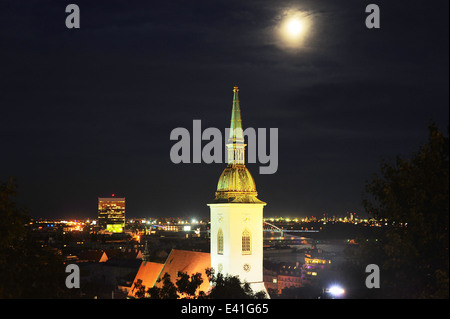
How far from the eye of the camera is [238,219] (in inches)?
1971

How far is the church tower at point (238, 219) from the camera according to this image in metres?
49.9

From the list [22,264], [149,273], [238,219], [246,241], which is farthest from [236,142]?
[22,264]

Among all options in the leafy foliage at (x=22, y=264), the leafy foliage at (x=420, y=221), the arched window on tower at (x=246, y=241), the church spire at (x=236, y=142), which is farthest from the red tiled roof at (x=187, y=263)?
the leafy foliage at (x=420, y=221)

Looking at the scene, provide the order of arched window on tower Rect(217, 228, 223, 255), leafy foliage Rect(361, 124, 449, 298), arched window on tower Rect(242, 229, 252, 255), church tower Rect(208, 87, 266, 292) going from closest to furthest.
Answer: leafy foliage Rect(361, 124, 449, 298), church tower Rect(208, 87, 266, 292), arched window on tower Rect(242, 229, 252, 255), arched window on tower Rect(217, 228, 223, 255)

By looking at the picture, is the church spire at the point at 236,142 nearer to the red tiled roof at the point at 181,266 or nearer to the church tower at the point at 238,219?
the church tower at the point at 238,219

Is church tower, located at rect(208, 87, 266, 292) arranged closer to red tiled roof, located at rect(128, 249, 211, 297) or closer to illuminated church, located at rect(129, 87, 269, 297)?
illuminated church, located at rect(129, 87, 269, 297)

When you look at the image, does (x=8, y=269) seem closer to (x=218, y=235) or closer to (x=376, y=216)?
(x=376, y=216)

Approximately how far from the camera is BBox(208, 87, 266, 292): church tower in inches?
1966

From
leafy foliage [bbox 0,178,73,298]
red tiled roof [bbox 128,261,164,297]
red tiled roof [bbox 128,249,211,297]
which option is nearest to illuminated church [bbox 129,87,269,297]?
red tiled roof [bbox 128,249,211,297]

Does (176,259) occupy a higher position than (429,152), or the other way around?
(429,152)

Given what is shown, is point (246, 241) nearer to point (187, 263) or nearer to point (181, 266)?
point (187, 263)
